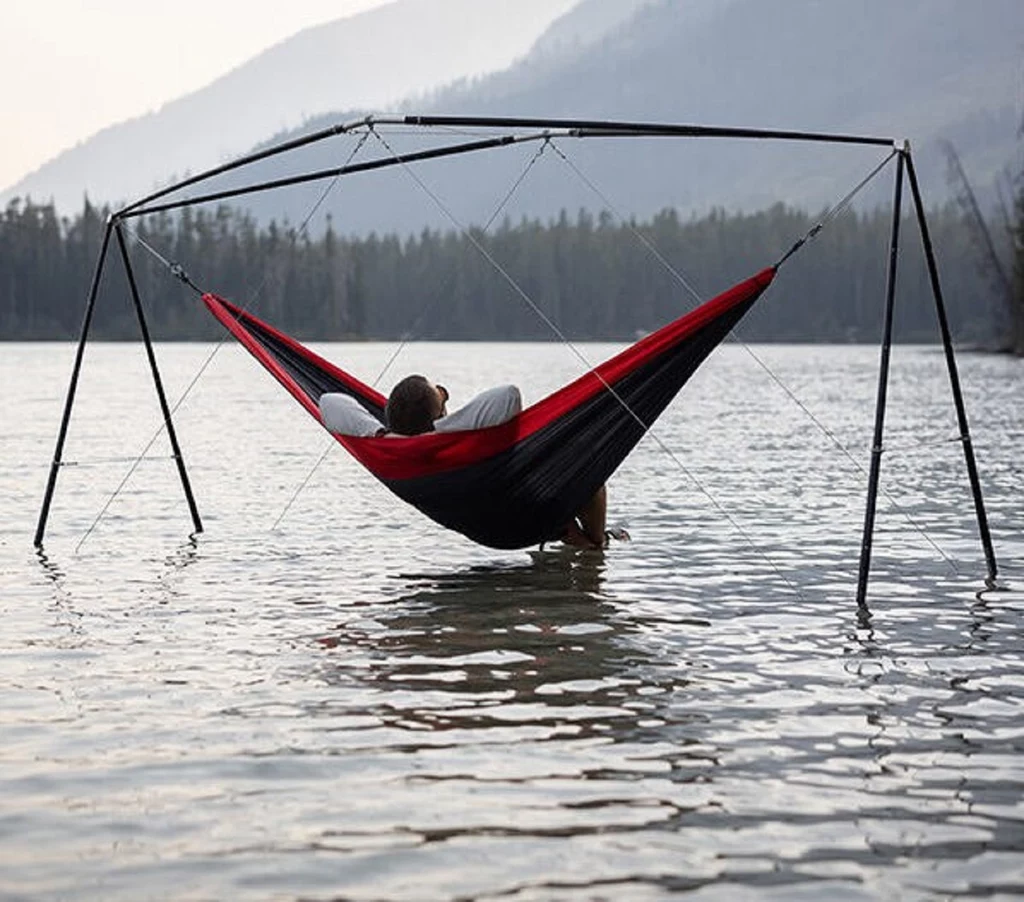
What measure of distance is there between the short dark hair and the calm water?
889 mm

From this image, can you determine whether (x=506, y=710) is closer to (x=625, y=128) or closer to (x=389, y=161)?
(x=625, y=128)

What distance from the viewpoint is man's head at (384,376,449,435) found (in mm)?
10414

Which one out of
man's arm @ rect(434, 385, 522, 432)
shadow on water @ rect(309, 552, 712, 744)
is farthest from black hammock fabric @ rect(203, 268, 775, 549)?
shadow on water @ rect(309, 552, 712, 744)

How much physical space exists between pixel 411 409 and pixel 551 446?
88 centimetres

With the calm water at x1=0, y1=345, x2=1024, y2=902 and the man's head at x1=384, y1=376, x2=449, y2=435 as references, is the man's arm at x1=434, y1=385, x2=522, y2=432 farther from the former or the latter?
the calm water at x1=0, y1=345, x2=1024, y2=902

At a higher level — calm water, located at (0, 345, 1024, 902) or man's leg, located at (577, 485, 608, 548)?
man's leg, located at (577, 485, 608, 548)

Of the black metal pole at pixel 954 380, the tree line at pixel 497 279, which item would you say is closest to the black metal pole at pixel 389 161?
the black metal pole at pixel 954 380

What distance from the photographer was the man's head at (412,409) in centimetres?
1041

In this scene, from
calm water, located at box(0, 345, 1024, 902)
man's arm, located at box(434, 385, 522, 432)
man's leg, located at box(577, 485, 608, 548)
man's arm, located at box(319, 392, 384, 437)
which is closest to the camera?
calm water, located at box(0, 345, 1024, 902)

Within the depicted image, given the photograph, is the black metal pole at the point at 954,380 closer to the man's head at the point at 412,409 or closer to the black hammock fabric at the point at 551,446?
the black hammock fabric at the point at 551,446

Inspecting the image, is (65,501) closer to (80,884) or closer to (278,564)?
Answer: (278,564)

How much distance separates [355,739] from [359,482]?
1228 cm

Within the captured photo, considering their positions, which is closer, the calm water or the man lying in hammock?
the calm water

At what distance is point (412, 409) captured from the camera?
34.2ft
